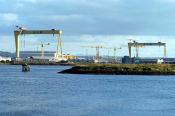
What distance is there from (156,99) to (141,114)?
40.6ft

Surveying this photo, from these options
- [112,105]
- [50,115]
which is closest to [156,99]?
[112,105]

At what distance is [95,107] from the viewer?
3872 centimetres

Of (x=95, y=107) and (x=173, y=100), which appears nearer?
(x=95, y=107)

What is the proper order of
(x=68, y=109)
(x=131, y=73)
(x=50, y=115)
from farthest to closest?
1. (x=131, y=73)
2. (x=68, y=109)
3. (x=50, y=115)

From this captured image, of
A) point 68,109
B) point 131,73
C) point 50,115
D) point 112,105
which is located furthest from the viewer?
point 131,73

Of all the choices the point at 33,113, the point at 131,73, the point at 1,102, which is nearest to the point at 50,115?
the point at 33,113

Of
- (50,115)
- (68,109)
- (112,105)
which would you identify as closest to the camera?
(50,115)

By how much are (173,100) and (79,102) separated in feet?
29.6

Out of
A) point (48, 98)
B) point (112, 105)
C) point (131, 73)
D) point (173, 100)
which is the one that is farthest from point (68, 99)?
point (131, 73)

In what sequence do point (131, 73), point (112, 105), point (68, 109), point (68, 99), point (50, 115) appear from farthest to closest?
point (131, 73), point (68, 99), point (112, 105), point (68, 109), point (50, 115)

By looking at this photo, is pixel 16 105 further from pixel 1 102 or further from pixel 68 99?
pixel 68 99

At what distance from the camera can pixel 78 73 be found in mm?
107688

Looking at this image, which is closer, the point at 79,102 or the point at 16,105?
the point at 16,105

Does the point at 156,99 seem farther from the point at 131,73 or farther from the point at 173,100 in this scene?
the point at 131,73
